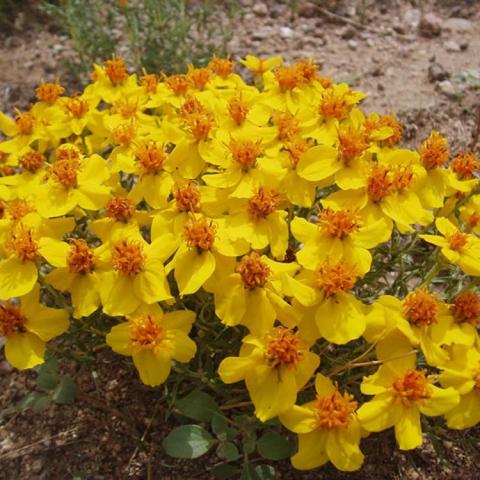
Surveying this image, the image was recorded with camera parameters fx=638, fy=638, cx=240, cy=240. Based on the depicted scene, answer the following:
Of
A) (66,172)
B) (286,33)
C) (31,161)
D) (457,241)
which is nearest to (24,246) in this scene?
(66,172)

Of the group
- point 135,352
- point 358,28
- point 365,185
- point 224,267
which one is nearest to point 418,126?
point 358,28

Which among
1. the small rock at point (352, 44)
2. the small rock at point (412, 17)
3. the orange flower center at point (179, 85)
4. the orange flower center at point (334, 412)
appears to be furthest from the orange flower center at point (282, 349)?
the small rock at point (412, 17)

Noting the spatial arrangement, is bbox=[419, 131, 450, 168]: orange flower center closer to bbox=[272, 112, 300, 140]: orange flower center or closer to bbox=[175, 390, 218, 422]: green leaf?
bbox=[272, 112, 300, 140]: orange flower center

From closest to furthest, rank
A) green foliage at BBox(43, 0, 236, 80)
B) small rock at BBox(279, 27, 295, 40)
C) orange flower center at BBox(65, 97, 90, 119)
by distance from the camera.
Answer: orange flower center at BBox(65, 97, 90, 119) < green foliage at BBox(43, 0, 236, 80) < small rock at BBox(279, 27, 295, 40)

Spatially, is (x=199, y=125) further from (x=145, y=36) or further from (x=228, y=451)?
(x=145, y=36)

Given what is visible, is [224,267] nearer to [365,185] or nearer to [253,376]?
[253,376]

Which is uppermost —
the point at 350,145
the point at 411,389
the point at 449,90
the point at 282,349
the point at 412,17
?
the point at 350,145

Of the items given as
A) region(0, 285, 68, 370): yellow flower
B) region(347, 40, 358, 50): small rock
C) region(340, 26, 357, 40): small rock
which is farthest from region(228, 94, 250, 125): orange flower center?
region(340, 26, 357, 40): small rock
